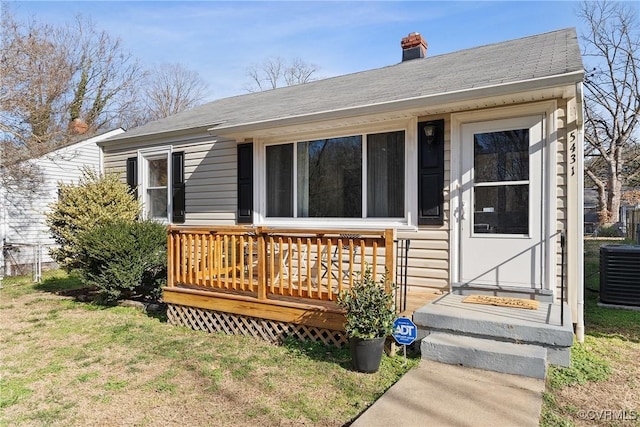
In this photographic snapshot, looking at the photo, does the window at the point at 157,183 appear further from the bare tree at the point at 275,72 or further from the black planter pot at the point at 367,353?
the bare tree at the point at 275,72

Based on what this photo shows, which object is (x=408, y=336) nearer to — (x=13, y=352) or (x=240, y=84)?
A: (x=13, y=352)

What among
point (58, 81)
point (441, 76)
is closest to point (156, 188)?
point (441, 76)

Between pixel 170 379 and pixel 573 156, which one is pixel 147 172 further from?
pixel 573 156

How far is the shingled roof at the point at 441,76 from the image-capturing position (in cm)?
414

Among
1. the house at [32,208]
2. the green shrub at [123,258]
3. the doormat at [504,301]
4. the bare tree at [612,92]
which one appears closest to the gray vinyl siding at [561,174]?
the doormat at [504,301]

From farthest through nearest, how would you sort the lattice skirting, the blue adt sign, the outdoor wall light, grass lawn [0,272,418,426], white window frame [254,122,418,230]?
white window frame [254,122,418,230] → the outdoor wall light → the lattice skirting → the blue adt sign → grass lawn [0,272,418,426]

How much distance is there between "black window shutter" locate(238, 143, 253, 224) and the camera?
20.8ft

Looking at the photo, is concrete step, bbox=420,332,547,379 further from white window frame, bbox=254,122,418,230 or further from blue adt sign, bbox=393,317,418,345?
white window frame, bbox=254,122,418,230

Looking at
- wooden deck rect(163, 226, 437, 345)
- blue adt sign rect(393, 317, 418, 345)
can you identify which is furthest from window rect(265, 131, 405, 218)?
blue adt sign rect(393, 317, 418, 345)

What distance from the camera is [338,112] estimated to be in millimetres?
4836

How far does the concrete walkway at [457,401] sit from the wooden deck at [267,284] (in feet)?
2.86

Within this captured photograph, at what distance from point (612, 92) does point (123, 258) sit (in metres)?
23.0

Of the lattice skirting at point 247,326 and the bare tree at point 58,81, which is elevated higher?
the bare tree at point 58,81

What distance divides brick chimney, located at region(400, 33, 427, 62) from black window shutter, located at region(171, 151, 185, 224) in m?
4.95
